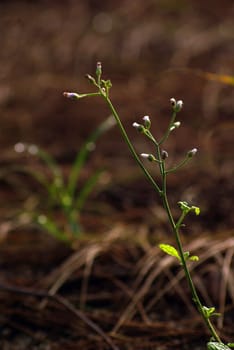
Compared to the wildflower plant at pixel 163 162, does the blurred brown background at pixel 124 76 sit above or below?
above


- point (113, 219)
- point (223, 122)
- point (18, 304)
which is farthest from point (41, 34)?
point (18, 304)

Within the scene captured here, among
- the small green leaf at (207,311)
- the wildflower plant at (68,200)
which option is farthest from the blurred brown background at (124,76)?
the small green leaf at (207,311)

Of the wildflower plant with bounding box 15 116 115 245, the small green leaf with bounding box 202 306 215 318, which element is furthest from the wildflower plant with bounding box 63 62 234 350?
the wildflower plant with bounding box 15 116 115 245

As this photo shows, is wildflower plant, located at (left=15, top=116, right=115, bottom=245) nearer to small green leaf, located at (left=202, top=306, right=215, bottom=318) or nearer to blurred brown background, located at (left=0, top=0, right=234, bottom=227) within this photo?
blurred brown background, located at (left=0, top=0, right=234, bottom=227)

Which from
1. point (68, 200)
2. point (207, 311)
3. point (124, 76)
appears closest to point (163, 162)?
point (207, 311)

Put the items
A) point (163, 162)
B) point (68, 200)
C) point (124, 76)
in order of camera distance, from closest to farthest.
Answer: point (163, 162), point (68, 200), point (124, 76)

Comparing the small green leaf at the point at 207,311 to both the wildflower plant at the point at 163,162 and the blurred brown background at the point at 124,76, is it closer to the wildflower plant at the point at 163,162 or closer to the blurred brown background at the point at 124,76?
the wildflower plant at the point at 163,162

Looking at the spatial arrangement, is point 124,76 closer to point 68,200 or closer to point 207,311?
point 68,200

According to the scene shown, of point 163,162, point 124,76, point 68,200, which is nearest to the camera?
point 163,162
